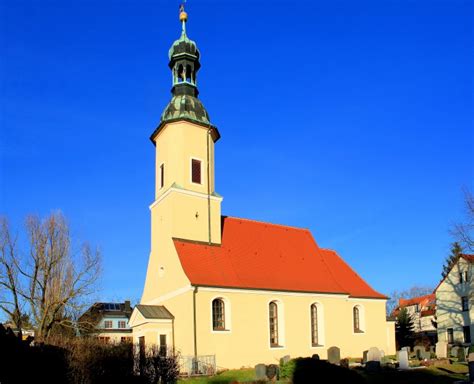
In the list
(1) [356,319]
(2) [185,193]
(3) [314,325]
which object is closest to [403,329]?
(1) [356,319]

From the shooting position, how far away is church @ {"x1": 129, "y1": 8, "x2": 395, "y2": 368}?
92.3ft

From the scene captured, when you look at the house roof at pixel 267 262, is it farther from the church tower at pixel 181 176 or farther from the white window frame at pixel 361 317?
the church tower at pixel 181 176

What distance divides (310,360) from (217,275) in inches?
406

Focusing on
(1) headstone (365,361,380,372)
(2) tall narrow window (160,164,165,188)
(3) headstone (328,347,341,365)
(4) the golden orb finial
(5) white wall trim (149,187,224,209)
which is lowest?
(1) headstone (365,361,380,372)

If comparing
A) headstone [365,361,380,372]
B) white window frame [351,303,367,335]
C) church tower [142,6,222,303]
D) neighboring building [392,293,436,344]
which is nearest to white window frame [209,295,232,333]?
church tower [142,6,222,303]

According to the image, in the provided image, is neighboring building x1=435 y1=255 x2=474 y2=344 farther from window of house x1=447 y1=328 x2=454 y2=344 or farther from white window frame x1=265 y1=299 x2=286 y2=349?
white window frame x1=265 y1=299 x2=286 y2=349

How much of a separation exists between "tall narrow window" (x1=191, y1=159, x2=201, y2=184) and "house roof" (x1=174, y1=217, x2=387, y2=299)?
3647 millimetres

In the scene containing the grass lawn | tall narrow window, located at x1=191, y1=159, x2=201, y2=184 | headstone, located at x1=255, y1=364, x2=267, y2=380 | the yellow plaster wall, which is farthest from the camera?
tall narrow window, located at x1=191, y1=159, x2=201, y2=184

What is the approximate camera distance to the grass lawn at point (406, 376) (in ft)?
67.1

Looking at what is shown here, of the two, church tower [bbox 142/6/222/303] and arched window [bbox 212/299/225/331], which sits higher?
church tower [bbox 142/6/222/303]

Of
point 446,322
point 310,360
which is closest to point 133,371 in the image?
point 310,360

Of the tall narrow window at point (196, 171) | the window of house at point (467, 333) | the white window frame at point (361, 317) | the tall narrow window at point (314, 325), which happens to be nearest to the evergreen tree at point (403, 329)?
the window of house at point (467, 333)

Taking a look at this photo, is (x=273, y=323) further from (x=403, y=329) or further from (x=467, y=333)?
(x=467, y=333)

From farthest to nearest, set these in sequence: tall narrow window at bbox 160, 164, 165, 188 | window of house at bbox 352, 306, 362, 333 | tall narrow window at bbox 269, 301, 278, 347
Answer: window of house at bbox 352, 306, 362, 333 < tall narrow window at bbox 160, 164, 165, 188 < tall narrow window at bbox 269, 301, 278, 347
